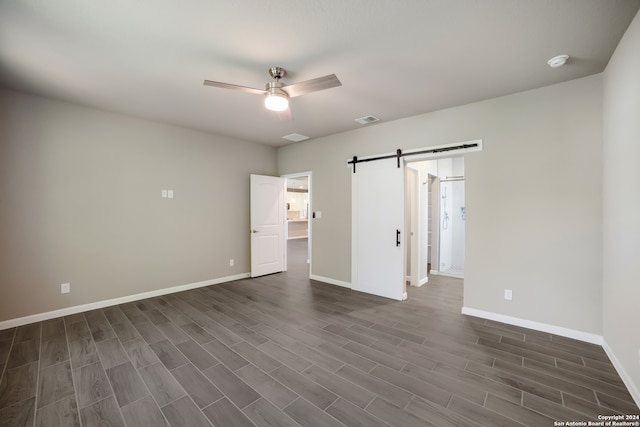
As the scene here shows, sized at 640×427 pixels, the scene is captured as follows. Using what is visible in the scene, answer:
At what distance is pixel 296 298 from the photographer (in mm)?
4148

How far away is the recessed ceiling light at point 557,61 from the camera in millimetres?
2367

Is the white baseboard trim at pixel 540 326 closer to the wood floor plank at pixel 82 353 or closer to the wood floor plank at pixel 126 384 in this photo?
the wood floor plank at pixel 126 384

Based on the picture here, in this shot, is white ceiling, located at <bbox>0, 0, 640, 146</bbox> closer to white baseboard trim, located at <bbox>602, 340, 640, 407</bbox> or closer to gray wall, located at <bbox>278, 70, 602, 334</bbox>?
gray wall, located at <bbox>278, 70, 602, 334</bbox>

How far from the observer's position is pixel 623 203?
215 cm

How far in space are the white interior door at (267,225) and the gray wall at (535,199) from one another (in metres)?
3.14

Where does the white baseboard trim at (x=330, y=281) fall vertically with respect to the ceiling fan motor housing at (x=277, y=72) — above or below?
below

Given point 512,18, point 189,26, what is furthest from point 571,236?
point 189,26

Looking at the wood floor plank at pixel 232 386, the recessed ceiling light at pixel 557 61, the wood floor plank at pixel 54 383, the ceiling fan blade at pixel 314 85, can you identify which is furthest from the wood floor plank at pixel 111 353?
the recessed ceiling light at pixel 557 61

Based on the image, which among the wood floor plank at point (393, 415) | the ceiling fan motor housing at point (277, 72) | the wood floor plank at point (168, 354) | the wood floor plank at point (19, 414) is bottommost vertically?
the wood floor plank at point (393, 415)

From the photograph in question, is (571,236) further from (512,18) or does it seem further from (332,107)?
(332,107)

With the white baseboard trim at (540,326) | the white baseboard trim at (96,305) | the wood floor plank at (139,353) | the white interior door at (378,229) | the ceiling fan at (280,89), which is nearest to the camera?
the ceiling fan at (280,89)

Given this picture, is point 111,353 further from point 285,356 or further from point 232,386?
point 285,356

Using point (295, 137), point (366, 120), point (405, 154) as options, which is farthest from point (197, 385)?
point (295, 137)

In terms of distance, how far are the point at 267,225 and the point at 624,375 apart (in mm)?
5188
